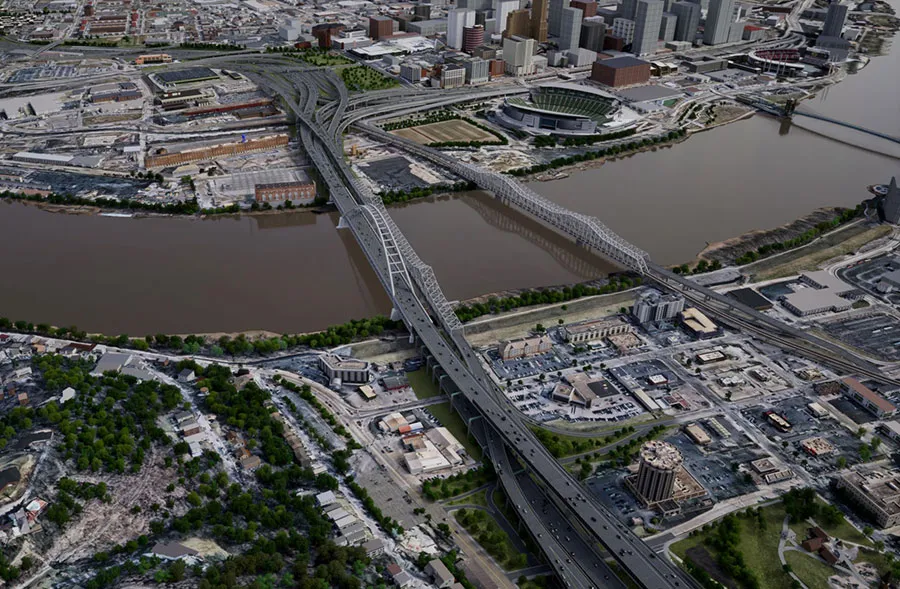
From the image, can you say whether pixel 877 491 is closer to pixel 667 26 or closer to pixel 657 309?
pixel 657 309

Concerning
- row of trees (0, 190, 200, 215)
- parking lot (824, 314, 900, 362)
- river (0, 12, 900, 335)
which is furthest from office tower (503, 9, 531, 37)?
parking lot (824, 314, 900, 362)

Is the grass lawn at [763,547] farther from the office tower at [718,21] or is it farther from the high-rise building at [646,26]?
the office tower at [718,21]

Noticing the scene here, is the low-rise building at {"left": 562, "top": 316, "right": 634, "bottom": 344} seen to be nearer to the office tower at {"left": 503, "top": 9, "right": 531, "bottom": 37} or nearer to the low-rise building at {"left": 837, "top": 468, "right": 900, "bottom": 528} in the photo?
the low-rise building at {"left": 837, "top": 468, "right": 900, "bottom": 528}

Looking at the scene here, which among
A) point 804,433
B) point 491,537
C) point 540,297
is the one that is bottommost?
point 491,537

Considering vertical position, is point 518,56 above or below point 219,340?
above

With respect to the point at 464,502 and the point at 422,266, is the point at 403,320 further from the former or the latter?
the point at 464,502

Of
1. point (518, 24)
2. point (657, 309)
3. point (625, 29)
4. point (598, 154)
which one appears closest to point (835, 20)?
point (625, 29)
